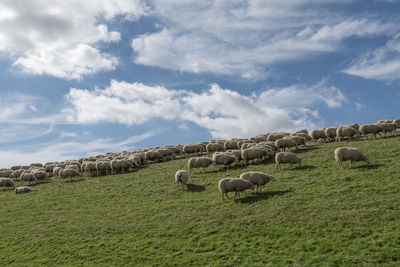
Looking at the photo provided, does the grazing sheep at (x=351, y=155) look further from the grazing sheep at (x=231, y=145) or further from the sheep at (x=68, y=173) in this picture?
the sheep at (x=68, y=173)

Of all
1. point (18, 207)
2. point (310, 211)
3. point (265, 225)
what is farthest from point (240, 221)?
point (18, 207)

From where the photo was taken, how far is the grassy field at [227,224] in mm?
14559

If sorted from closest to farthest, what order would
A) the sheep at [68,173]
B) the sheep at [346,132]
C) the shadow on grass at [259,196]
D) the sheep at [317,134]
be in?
1. the shadow on grass at [259,196]
2. the sheep at [68,173]
3. the sheep at [346,132]
4. the sheep at [317,134]

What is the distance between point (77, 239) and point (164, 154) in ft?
101

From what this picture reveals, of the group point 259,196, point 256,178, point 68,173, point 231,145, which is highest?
point 231,145

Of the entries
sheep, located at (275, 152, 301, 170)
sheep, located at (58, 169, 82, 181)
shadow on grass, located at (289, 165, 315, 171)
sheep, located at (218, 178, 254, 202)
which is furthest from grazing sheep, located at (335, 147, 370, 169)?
sheep, located at (58, 169, 82, 181)

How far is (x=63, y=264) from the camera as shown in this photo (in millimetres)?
16812

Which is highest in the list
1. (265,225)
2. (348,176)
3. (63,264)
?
(348,176)

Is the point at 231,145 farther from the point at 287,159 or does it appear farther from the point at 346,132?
the point at 287,159

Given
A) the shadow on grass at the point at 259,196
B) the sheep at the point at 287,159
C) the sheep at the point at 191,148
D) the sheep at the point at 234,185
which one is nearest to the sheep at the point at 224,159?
the sheep at the point at 287,159

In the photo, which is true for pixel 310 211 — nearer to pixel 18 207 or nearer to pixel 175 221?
pixel 175 221

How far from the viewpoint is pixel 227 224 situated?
18.4 metres

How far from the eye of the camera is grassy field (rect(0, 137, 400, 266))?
14.6 m

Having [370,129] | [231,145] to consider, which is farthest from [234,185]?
[370,129]
